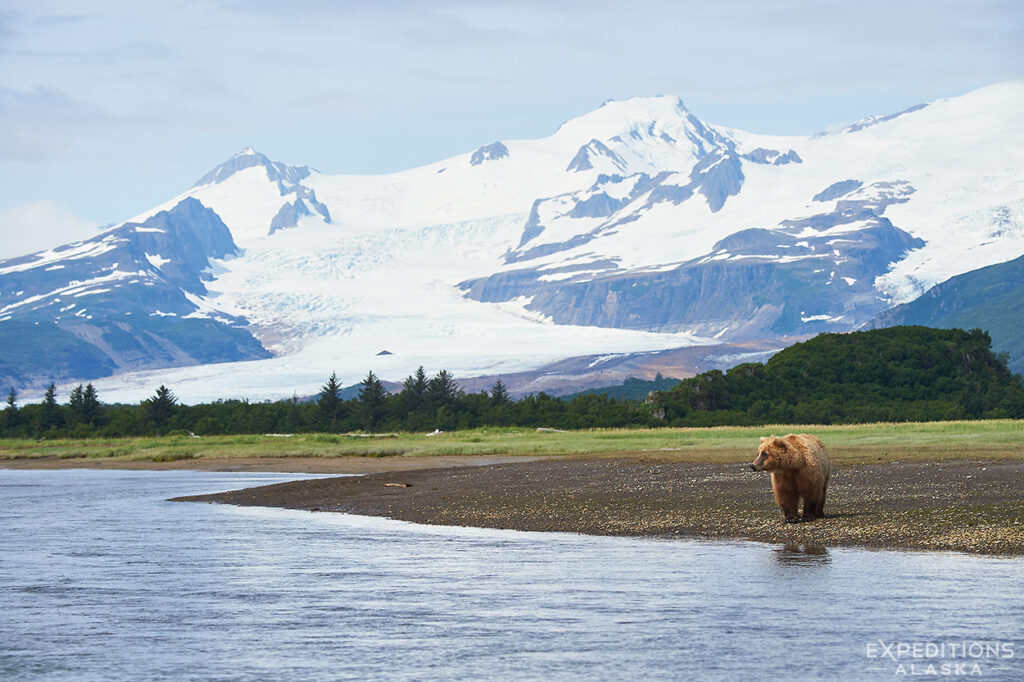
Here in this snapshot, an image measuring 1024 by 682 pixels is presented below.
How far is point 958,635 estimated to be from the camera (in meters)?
17.9

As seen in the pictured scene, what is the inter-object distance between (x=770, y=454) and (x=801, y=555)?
3.18 meters

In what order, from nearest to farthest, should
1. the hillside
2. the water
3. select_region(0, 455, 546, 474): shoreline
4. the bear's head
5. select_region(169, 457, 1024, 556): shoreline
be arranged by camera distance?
the water
select_region(169, 457, 1024, 556): shoreline
the bear's head
select_region(0, 455, 546, 474): shoreline
the hillside

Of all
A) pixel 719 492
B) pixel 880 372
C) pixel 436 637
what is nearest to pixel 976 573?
pixel 436 637

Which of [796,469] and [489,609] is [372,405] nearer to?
[796,469]

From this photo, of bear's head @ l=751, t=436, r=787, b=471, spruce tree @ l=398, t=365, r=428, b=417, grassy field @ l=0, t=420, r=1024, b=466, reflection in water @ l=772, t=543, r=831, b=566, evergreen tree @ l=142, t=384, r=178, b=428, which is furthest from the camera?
evergreen tree @ l=142, t=384, r=178, b=428

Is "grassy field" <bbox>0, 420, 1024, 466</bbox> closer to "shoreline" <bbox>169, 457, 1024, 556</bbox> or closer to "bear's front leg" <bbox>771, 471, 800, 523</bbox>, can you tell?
"shoreline" <bbox>169, 457, 1024, 556</bbox>

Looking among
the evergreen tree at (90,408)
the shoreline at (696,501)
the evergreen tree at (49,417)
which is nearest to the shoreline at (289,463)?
the shoreline at (696,501)

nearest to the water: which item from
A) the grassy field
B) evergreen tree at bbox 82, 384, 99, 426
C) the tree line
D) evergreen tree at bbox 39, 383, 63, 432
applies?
the grassy field

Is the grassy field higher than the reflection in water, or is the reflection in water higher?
the grassy field

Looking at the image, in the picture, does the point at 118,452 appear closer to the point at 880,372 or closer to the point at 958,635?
the point at 880,372

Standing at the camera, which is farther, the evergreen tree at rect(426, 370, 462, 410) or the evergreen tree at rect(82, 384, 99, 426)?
the evergreen tree at rect(82, 384, 99, 426)

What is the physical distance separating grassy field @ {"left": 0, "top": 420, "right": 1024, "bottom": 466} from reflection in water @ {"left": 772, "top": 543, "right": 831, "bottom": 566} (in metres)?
20.3

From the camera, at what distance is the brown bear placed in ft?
92.0

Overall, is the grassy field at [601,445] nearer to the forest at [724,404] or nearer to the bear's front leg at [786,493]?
the forest at [724,404]
